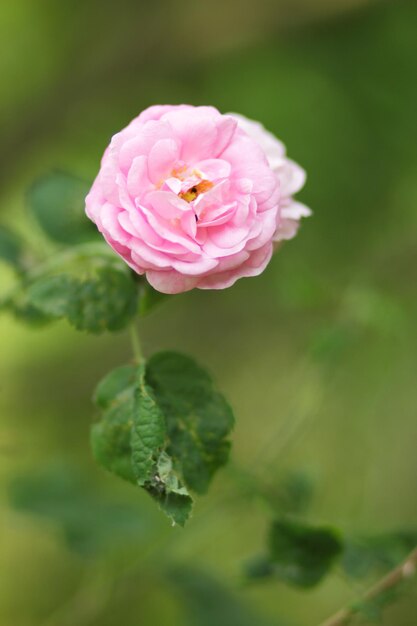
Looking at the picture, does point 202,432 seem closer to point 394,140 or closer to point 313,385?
point 313,385

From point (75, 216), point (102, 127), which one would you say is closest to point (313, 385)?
point (75, 216)

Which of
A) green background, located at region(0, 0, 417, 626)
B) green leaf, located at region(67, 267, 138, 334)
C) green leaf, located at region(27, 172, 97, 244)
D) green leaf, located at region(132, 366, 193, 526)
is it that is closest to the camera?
green leaf, located at region(132, 366, 193, 526)

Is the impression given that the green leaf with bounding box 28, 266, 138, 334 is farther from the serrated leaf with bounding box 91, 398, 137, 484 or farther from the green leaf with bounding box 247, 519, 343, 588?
the green leaf with bounding box 247, 519, 343, 588

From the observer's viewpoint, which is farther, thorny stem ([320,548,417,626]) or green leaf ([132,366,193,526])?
thorny stem ([320,548,417,626])

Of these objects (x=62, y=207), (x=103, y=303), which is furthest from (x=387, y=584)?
(x=62, y=207)

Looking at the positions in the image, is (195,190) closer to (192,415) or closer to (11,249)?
(192,415)

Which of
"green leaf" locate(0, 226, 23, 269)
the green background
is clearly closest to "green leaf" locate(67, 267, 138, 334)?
"green leaf" locate(0, 226, 23, 269)
